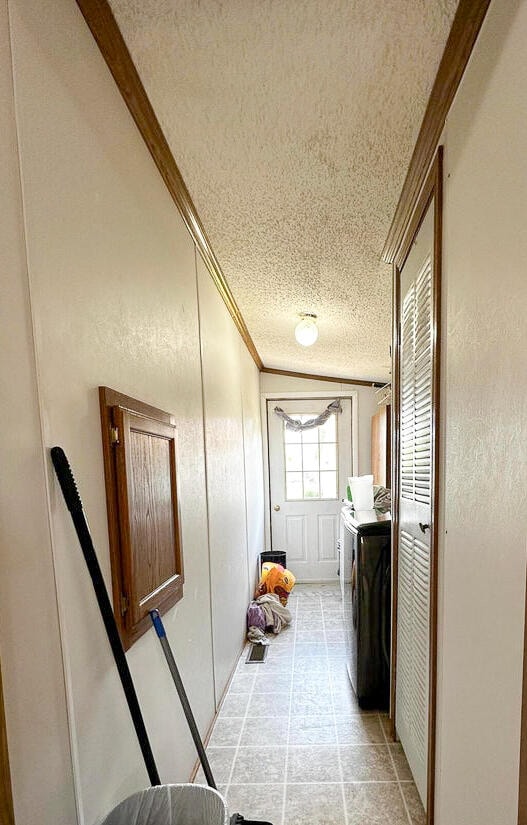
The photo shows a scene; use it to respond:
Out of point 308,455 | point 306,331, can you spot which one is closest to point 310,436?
point 308,455

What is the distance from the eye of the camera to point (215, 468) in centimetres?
244

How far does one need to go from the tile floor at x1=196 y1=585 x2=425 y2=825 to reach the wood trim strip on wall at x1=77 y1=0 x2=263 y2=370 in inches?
95.2

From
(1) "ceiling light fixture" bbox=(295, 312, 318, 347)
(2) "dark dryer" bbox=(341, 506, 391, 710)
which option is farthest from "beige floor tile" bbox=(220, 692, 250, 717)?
(1) "ceiling light fixture" bbox=(295, 312, 318, 347)

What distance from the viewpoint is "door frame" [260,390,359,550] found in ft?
16.0

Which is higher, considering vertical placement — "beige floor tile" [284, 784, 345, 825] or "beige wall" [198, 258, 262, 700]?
"beige wall" [198, 258, 262, 700]

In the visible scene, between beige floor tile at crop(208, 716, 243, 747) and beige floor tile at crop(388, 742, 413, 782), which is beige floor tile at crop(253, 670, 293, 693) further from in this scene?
beige floor tile at crop(388, 742, 413, 782)

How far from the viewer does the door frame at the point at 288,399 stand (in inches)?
193

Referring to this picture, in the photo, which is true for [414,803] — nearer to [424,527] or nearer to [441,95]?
[424,527]

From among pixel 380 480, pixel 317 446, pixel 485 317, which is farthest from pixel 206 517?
pixel 317 446

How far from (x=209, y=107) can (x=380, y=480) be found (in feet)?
11.6

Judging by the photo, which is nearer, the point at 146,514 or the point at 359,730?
the point at 146,514

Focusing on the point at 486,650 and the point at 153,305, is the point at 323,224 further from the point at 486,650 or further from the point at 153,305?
the point at 486,650

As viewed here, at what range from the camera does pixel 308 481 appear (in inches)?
194

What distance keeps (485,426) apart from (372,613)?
5.61 ft
